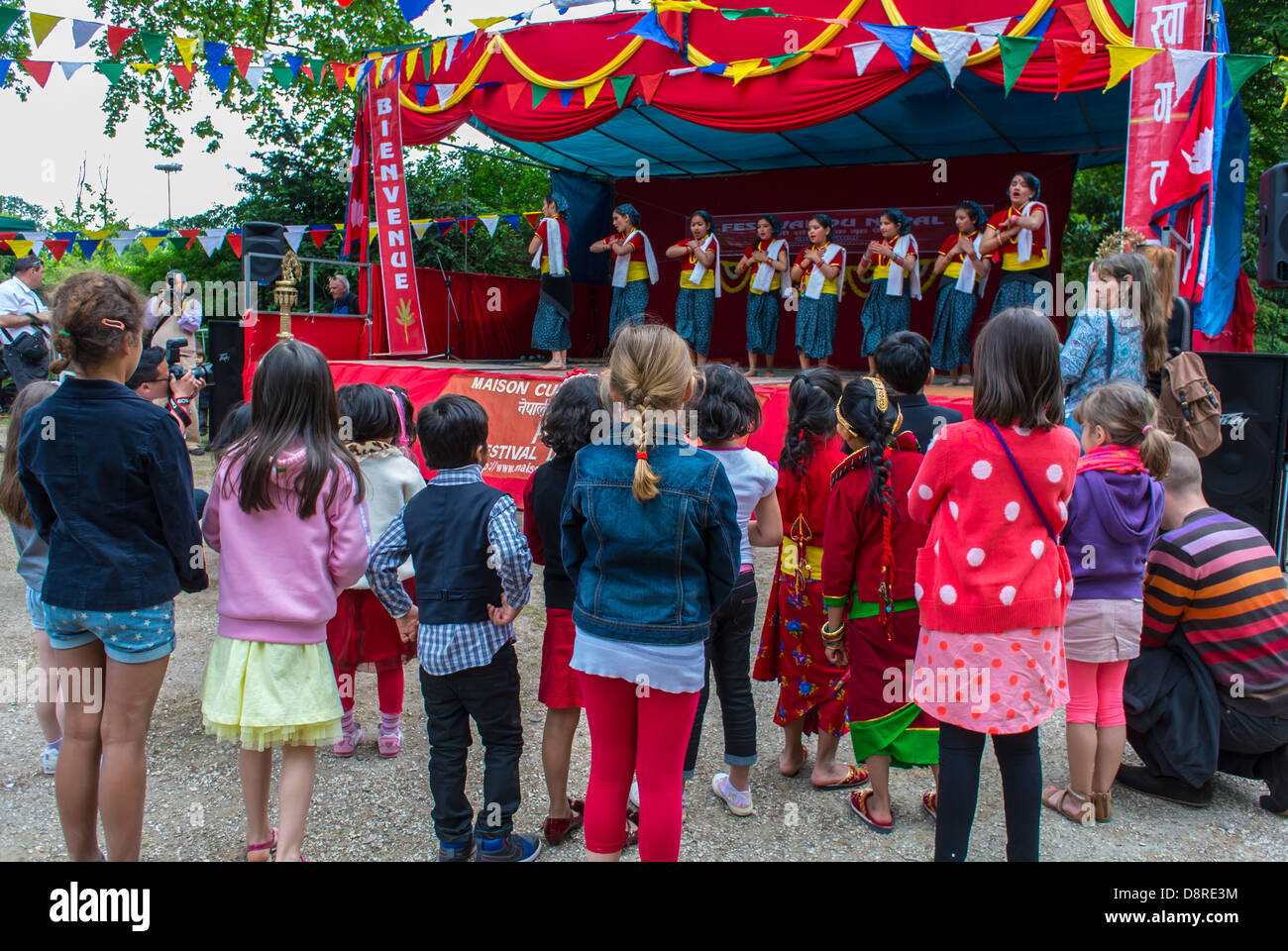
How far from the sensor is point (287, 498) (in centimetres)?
237

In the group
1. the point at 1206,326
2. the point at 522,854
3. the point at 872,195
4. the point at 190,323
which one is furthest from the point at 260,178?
the point at 522,854

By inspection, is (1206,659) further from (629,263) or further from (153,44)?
(153,44)

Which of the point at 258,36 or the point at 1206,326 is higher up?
the point at 258,36

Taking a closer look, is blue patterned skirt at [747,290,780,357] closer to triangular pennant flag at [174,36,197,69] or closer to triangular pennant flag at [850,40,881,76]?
triangular pennant flag at [850,40,881,76]

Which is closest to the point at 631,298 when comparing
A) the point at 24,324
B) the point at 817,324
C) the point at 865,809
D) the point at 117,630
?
the point at 817,324

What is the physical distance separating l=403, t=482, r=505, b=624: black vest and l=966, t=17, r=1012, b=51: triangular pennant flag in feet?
16.3

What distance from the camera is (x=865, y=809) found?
9.66 feet

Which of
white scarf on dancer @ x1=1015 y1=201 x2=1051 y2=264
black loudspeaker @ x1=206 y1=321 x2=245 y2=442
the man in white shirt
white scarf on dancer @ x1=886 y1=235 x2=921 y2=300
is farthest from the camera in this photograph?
black loudspeaker @ x1=206 y1=321 x2=245 y2=442

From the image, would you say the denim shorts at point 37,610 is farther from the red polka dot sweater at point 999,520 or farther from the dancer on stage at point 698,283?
the dancer on stage at point 698,283

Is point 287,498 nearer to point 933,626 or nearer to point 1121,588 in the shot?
point 933,626

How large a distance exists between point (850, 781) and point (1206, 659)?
4.11ft

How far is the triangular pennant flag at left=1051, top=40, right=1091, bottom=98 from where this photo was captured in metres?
5.52

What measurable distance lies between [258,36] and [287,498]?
20.2 meters

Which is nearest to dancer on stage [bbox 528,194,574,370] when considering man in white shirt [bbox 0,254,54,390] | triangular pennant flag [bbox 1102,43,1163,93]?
man in white shirt [bbox 0,254,54,390]
